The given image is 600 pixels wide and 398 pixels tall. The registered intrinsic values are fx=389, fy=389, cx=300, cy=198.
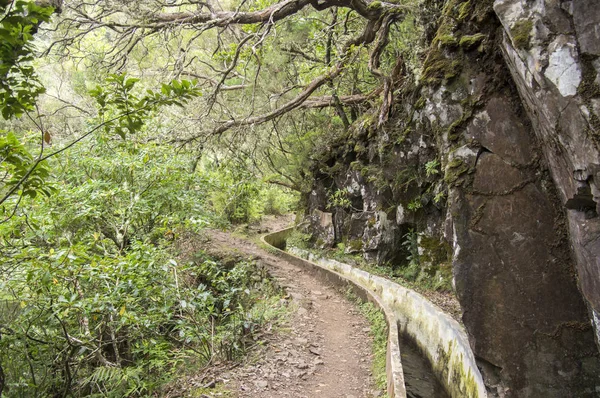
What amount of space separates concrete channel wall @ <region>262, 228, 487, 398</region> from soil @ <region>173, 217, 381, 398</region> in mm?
Result: 571

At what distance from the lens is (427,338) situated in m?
7.56

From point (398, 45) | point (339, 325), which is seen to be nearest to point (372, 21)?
point (398, 45)

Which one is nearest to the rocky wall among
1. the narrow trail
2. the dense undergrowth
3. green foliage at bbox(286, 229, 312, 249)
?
the narrow trail

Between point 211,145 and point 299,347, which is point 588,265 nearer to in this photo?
point 299,347

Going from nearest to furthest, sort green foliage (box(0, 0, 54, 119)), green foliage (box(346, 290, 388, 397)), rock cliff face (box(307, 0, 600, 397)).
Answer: green foliage (box(0, 0, 54, 119))
rock cliff face (box(307, 0, 600, 397))
green foliage (box(346, 290, 388, 397))

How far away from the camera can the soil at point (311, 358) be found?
5.56 meters

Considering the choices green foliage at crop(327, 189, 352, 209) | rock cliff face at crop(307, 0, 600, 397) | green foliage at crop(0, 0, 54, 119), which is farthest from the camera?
green foliage at crop(327, 189, 352, 209)

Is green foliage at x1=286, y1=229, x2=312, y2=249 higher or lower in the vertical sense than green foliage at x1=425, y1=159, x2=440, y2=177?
lower

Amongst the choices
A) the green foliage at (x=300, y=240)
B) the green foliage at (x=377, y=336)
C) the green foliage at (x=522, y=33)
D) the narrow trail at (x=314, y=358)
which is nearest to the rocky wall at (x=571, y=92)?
the green foliage at (x=522, y=33)

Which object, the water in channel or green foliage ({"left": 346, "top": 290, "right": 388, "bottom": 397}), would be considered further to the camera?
the water in channel

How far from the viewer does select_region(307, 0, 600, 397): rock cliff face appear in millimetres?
3814

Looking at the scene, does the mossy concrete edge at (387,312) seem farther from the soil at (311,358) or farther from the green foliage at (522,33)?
the green foliage at (522,33)

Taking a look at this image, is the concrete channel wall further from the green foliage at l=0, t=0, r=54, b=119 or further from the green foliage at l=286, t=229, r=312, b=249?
the green foliage at l=286, t=229, r=312, b=249

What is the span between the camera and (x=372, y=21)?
1061cm
